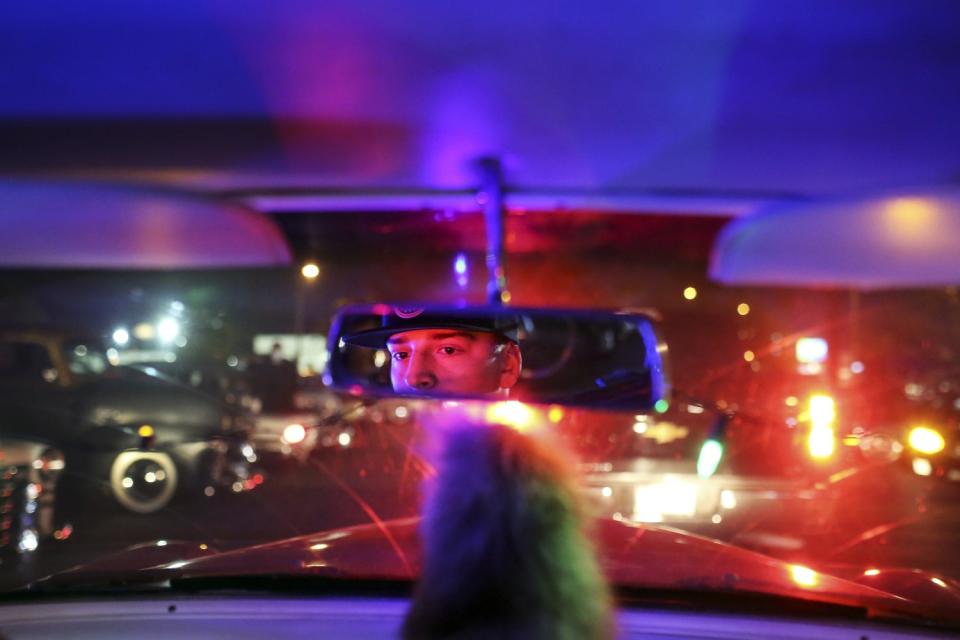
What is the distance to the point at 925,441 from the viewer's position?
8.35 meters

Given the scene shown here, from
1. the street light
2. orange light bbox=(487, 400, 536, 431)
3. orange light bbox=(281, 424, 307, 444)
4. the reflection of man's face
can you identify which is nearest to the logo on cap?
the reflection of man's face

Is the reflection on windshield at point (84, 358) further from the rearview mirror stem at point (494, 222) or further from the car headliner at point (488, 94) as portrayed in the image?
the rearview mirror stem at point (494, 222)

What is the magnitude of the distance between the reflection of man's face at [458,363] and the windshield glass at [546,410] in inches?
37.4

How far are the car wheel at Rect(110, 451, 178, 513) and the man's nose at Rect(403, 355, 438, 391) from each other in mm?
5269

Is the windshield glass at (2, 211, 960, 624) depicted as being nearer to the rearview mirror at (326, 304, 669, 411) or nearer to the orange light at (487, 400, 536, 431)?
the rearview mirror at (326, 304, 669, 411)

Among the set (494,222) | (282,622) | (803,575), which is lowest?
(282,622)

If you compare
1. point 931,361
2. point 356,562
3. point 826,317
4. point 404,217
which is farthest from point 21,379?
point 931,361

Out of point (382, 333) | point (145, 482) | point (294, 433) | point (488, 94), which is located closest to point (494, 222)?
point (488, 94)

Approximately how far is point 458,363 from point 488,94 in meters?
1.83

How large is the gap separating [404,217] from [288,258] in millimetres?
1010

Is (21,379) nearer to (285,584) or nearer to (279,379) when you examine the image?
(279,379)

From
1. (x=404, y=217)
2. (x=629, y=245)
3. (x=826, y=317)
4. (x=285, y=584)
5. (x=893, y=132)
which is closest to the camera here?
(x=285, y=584)

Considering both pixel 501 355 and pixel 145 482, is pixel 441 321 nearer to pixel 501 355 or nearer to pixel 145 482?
pixel 501 355

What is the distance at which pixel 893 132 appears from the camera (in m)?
5.14
